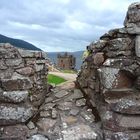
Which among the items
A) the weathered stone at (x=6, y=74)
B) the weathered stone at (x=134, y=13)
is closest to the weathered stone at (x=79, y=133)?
the weathered stone at (x=6, y=74)

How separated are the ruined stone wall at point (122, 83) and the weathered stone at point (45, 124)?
1011 mm

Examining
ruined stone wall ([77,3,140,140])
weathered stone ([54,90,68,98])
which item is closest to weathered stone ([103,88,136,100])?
ruined stone wall ([77,3,140,140])

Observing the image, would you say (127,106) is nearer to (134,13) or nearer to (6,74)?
(134,13)

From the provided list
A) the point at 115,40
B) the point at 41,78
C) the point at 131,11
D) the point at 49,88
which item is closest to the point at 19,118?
the point at 41,78

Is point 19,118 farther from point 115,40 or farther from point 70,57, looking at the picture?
point 70,57

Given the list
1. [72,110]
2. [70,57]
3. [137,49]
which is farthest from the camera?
[70,57]

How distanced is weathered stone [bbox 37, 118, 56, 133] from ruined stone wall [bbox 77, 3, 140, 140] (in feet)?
3.32

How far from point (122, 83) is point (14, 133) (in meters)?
2.34

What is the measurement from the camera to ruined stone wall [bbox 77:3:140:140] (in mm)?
6672

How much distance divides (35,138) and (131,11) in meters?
3.12

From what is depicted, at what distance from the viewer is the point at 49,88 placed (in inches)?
330

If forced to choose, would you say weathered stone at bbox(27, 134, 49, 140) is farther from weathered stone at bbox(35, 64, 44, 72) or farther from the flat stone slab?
weathered stone at bbox(35, 64, 44, 72)

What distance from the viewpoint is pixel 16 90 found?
684 centimetres

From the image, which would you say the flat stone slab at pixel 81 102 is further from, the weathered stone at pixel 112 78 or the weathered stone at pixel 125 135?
the weathered stone at pixel 125 135
